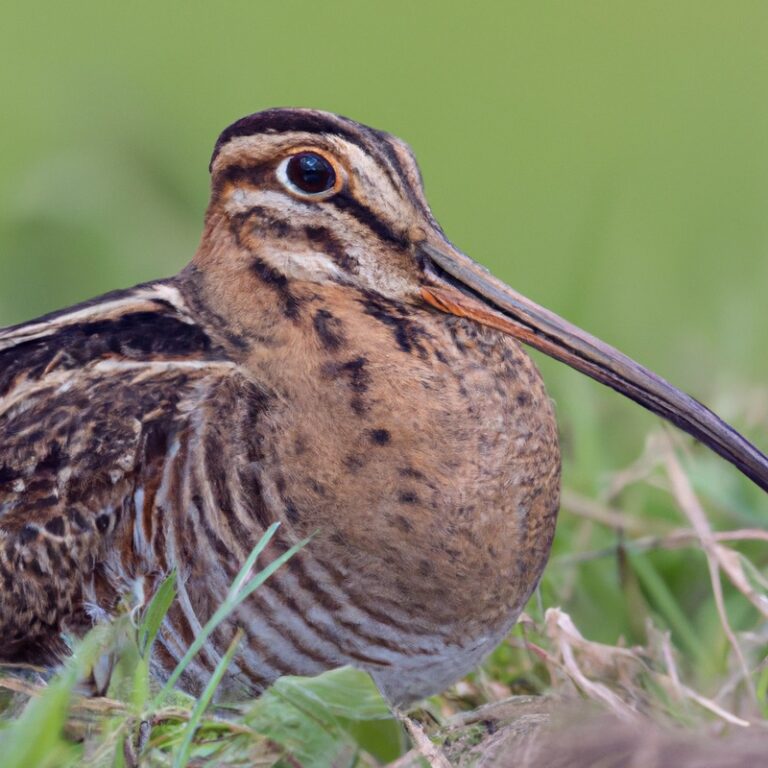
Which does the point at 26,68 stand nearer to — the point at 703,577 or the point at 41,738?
the point at 703,577

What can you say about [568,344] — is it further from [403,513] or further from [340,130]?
[340,130]

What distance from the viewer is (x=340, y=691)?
110 inches

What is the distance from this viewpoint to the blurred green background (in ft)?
18.9

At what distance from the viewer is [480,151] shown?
8.65m

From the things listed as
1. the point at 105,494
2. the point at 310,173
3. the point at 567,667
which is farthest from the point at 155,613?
the point at 310,173

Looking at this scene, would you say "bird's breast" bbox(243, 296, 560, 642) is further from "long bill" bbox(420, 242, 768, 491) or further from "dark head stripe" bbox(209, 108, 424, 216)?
"dark head stripe" bbox(209, 108, 424, 216)

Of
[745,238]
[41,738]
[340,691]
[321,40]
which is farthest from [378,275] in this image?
[321,40]

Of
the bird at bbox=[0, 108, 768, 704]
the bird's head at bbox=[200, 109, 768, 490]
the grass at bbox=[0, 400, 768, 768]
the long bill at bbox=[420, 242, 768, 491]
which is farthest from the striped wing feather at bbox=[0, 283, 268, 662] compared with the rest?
the long bill at bbox=[420, 242, 768, 491]

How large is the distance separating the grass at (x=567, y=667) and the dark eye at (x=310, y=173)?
28.7 inches

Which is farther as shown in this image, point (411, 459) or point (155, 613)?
point (411, 459)

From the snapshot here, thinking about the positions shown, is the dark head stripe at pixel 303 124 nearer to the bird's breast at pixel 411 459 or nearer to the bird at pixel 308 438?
the bird at pixel 308 438

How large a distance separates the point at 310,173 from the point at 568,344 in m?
0.56

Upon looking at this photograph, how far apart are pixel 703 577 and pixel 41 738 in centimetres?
216

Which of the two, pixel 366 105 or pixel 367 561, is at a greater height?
pixel 366 105
